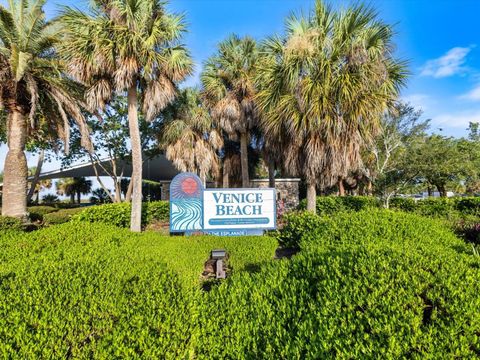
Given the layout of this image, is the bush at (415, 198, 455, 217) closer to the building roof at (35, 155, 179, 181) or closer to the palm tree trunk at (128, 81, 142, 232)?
the palm tree trunk at (128, 81, 142, 232)

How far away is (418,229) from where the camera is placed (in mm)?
4242

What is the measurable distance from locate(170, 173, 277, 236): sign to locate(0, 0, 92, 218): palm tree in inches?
203

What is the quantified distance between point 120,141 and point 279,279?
1684 centimetres

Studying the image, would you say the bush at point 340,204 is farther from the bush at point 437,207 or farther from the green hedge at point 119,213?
the green hedge at point 119,213

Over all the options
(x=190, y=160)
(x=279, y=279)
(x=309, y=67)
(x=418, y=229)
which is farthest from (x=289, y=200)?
(x=279, y=279)

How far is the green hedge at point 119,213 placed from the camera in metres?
10.1

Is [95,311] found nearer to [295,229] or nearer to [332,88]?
[295,229]

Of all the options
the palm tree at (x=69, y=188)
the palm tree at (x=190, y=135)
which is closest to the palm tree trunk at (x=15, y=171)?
the palm tree at (x=190, y=135)

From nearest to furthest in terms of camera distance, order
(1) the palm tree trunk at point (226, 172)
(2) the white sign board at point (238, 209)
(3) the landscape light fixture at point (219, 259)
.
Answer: (3) the landscape light fixture at point (219, 259), (2) the white sign board at point (238, 209), (1) the palm tree trunk at point (226, 172)

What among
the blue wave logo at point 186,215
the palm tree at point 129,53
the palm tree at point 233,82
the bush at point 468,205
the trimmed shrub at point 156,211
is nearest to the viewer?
the blue wave logo at point 186,215

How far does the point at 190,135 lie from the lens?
14.4m

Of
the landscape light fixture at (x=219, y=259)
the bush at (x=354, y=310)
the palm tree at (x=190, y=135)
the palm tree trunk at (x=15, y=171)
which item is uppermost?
the palm tree at (x=190, y=135)

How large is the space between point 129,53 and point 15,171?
5.95 m

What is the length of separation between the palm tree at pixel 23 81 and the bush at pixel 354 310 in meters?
10.1
